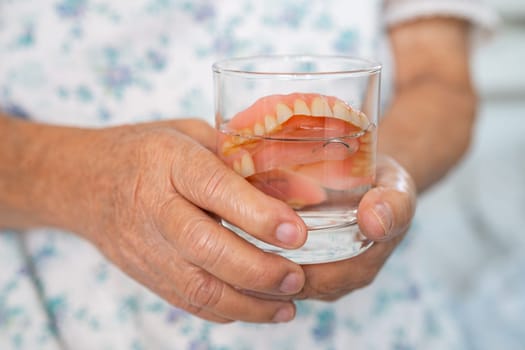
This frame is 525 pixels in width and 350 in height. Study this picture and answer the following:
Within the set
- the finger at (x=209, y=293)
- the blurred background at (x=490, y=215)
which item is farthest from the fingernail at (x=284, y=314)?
the blurred background at (x=490, y=215)

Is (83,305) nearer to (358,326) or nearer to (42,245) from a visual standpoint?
(42,245)

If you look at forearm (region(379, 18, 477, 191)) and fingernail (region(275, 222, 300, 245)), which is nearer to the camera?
fingernail (region(275, 222, 300, 245))

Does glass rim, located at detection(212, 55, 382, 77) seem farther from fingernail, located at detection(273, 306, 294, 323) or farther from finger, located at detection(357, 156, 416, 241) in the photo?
fingernail, located at detection(273, 306, 294, 323)

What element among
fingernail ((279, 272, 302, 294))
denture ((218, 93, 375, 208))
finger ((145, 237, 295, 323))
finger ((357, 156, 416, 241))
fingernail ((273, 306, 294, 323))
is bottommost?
fingernail ((273, 306, 294, 323))

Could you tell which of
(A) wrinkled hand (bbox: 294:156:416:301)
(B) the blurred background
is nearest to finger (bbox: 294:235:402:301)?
(A) wrinkled hand (bbox: 294:156:416:301)

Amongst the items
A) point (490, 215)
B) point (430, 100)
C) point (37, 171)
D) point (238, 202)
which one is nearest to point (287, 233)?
point (238, 202)

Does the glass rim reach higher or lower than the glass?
higher

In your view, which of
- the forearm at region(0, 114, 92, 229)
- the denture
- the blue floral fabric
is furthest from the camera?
the blue floral fabric

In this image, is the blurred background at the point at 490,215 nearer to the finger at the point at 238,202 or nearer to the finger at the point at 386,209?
the finger at the point at 386,209
